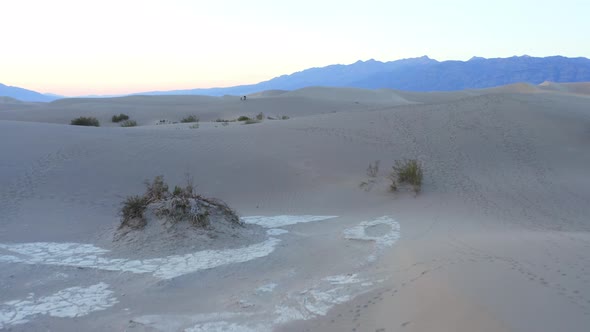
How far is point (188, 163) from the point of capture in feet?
40.7

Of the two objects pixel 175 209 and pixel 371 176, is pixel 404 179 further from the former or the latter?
pixel 175 209

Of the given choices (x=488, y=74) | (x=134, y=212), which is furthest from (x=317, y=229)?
(x=488, y=74)

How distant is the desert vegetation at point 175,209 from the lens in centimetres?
745

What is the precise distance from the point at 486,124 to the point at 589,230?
8.44 meters

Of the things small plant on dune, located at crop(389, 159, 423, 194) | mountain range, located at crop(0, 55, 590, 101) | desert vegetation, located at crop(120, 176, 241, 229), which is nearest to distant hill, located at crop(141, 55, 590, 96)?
mountain range, located at crop(0, 55, 590, 101)

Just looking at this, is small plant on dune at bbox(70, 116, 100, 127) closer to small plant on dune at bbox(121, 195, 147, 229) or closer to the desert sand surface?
the desert sand surface

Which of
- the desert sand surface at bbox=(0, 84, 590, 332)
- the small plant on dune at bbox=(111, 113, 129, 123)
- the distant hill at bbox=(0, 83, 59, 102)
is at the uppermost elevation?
the distant hill at bbox=(0, 83, 59, 102)

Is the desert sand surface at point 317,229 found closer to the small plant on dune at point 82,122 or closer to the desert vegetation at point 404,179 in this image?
the desert vegetation at point 404,179

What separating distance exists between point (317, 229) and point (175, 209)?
2.44 metres

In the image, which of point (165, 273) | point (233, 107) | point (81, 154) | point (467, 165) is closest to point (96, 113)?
point (233, 107)

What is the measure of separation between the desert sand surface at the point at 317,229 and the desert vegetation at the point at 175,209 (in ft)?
0.95

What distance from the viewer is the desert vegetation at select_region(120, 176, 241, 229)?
745 cm

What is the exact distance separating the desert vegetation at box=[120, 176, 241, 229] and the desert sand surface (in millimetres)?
290

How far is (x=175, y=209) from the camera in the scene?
24.5 ft
